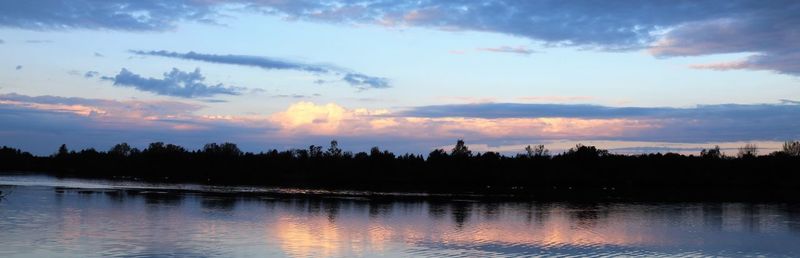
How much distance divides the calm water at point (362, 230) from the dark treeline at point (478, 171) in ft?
107

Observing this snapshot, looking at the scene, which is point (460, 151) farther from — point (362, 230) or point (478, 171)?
point (362, 230)

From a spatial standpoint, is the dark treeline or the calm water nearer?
the calm water

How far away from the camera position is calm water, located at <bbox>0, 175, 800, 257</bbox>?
72.4 feet

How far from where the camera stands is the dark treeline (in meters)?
85.4

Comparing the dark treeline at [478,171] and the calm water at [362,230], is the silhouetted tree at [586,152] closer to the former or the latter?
the dark treeline at [478,171]

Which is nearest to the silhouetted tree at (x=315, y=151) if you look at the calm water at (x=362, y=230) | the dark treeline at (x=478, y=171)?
the dark treeline at (x=478, y=171)

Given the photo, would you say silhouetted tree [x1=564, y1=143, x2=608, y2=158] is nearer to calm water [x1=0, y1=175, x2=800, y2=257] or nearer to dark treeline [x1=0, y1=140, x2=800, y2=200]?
dark treeline [x1=0, y1=140, x2=800, y2=200]

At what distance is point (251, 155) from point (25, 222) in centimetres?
10852

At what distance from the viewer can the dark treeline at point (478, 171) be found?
85438 millimetres

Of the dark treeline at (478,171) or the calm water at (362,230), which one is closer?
the calm water at (362,230)

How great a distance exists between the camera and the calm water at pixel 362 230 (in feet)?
72.4

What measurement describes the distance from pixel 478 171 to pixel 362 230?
235 ft

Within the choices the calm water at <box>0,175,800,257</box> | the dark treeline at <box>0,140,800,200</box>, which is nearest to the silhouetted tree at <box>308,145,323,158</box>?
the dark treeline at <box>0,140,800,200</box>

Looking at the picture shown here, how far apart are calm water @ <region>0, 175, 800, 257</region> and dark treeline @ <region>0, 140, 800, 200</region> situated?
32551 mm
